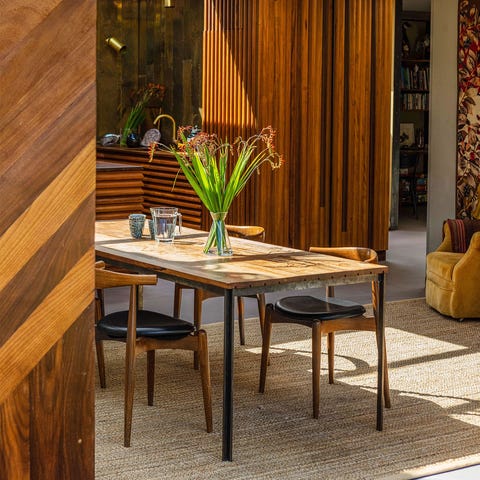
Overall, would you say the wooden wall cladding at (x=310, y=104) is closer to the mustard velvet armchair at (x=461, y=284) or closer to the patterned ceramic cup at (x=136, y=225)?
the mustard velvet armchair at (x=461, y=284)

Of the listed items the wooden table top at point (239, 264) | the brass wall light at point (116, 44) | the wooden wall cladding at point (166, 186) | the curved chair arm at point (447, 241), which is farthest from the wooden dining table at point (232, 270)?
the brass wall light at point (116, 44)

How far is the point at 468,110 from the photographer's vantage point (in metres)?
8.38

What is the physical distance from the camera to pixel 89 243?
8.36ft

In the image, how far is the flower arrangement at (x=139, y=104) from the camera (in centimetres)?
1202

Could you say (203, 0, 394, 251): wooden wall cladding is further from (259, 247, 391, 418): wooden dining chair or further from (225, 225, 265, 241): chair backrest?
A: (259, 247, 391, 418): wooden dining chair

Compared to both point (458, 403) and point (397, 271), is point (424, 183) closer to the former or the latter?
point (397, 271)

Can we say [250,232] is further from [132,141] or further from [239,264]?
[132,141]

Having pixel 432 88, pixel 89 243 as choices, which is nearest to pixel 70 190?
pixel 89 243

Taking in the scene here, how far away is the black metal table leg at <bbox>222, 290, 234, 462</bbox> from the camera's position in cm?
436

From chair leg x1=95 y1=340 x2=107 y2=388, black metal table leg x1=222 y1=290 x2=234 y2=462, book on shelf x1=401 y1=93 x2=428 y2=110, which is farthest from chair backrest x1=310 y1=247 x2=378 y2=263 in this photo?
book on shelf x1=401 y1=93 x2=428 y2=110

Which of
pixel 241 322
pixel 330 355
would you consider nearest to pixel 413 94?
pixel 241 322

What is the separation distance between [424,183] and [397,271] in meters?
5.87

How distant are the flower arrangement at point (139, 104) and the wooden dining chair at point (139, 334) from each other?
7.01 m

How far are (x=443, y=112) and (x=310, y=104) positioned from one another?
1.33 metres
